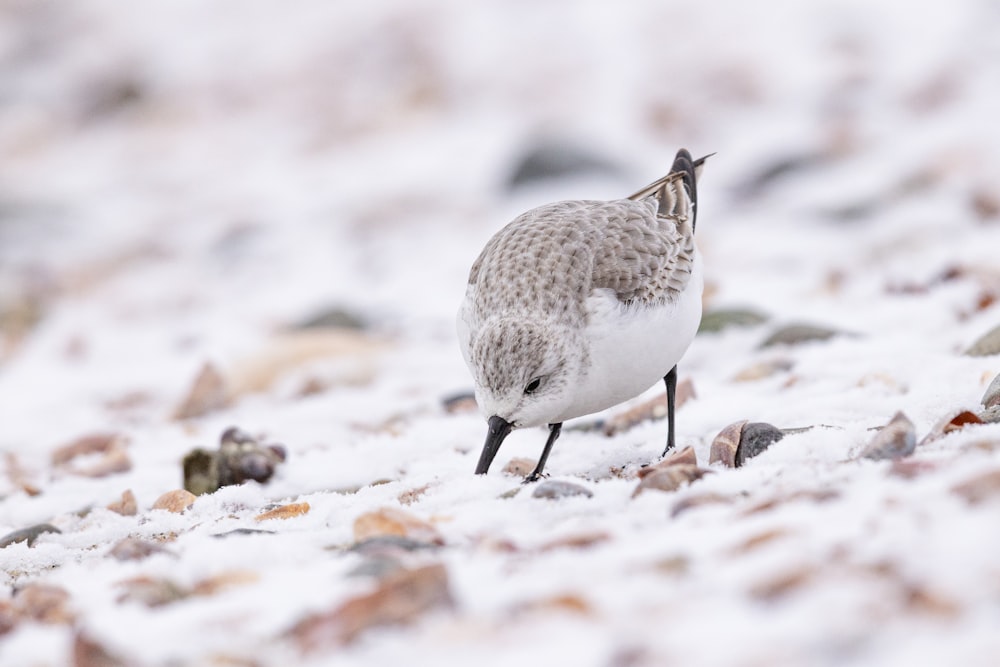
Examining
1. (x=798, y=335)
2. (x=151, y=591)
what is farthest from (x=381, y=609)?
(x=798, y=335)

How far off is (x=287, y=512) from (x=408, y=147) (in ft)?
29.5

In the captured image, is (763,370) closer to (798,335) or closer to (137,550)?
(798,335)

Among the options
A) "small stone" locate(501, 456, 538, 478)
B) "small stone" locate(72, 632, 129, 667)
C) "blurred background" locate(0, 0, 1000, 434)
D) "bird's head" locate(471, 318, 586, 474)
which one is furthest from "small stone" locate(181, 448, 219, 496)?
"blurred background" locate(0, 0, 1000, 434)

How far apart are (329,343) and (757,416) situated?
10.1 feet

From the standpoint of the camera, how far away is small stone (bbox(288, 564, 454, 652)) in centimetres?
212

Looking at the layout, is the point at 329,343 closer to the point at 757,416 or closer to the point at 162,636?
the point at 757,416

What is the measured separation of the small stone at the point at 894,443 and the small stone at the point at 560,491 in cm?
71

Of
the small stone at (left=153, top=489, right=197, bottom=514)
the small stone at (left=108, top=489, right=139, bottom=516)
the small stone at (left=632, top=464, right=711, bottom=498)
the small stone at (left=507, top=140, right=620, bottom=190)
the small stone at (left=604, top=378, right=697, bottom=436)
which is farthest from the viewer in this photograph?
the small stone at (left=507, top=140, right=620, bottom=190)

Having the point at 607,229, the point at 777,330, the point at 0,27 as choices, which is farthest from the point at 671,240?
the point at 0,27

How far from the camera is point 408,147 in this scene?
12.2m

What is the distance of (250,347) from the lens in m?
7.70

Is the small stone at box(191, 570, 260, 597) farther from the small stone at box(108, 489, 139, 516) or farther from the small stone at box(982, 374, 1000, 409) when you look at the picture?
the small stone at box(982, 374, 1000, 409)

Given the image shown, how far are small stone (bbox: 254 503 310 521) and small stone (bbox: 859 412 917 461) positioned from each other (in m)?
1.56

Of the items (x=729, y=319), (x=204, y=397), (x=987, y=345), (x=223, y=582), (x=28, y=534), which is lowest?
(x=223, y=582)
